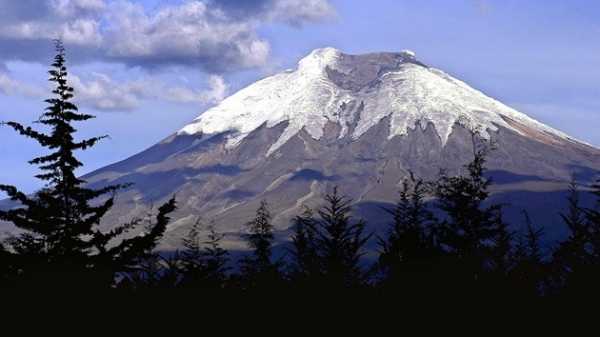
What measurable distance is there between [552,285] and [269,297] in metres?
2.28

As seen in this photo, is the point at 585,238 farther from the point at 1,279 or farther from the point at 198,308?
the point at 1,279

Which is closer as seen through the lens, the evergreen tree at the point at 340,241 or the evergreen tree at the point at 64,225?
the evergreen tree at the point at 64,225

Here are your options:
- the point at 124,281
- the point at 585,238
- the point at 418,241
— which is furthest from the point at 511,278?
the point at 418,241

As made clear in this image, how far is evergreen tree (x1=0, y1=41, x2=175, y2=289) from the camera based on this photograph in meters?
6.76

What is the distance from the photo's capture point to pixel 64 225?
50.9 feet

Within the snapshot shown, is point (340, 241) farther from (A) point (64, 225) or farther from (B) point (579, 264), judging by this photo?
(B) point (579, 264)

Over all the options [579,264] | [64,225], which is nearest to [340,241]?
[64,225]

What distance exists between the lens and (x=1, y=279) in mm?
6719

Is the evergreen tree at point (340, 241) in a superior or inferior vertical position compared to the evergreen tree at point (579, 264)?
superior

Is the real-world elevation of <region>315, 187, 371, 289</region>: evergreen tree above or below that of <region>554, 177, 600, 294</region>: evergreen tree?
above

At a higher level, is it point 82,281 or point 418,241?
point 418,241

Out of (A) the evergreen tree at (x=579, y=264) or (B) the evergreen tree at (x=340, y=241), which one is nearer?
(A) the evergreen tree at (x=579, y=264)

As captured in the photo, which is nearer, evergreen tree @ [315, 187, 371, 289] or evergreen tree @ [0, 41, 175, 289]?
evergreen tree @ [0, 41, 175, 289]

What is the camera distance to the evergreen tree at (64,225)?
6762 millimetres
